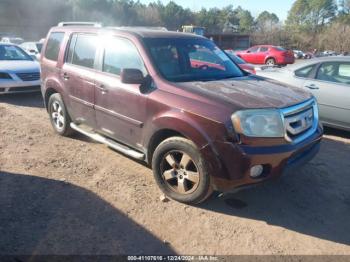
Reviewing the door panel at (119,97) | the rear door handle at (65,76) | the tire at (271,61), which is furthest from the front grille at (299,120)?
the tire at (271,61)

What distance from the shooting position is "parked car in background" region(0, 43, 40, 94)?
9.33m

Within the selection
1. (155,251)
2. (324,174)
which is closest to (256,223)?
(155,251)

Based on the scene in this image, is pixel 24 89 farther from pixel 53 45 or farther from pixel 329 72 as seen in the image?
pixel 329 72

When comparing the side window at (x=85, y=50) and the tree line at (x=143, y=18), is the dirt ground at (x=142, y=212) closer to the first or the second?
the side window at (x=85, y=50)

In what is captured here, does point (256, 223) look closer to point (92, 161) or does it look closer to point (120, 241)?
point (120, 241)

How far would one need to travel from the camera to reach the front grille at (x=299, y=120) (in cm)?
380

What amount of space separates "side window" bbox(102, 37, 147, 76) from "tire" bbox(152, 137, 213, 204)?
101 centimetres

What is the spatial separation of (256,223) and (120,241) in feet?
4.64

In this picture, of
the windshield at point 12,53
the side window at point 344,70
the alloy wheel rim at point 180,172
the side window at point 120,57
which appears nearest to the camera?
the alloy wheel rim at point 180,172

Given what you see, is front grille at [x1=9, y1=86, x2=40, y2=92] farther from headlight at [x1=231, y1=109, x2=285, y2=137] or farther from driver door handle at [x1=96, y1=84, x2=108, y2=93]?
headlight at [x1=231, y1=109, x2=285, y2=137]

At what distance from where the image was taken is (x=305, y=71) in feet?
23.2

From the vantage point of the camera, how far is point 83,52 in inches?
214

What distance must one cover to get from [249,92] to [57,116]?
3667mm

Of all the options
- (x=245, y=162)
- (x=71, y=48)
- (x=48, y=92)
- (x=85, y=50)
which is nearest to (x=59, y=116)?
(x=48, y=92)
